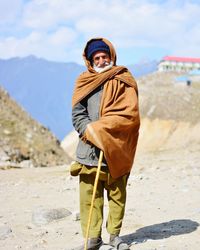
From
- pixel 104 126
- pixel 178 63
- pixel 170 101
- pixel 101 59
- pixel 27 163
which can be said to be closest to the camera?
pixel 104 126

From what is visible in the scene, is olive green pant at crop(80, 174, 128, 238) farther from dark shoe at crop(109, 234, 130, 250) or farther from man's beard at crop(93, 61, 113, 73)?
man's beard at crop(93, 61, 113, 73)

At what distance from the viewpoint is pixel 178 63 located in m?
80.8

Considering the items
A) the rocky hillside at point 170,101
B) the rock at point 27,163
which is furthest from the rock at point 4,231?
the rocky hillside at point 170,101

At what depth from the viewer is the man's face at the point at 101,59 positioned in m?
4.45

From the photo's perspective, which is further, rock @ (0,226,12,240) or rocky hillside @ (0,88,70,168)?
rocky hillside @ (0,88,70,168)

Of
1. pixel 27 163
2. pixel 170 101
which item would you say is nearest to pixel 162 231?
pixel 27 163

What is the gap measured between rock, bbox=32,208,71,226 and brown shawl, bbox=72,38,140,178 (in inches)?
86.7

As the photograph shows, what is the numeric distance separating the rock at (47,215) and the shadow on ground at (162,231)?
4.45 feet

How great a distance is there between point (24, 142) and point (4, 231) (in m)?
14.0

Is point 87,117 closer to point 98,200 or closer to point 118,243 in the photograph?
point 98,200

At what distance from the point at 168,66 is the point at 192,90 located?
93.3ft

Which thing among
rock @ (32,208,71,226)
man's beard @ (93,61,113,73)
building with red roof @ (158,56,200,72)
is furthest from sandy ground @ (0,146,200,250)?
building with red roof @ (158,56,200,72)

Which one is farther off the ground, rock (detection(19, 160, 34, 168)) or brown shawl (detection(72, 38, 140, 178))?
brown shawl (detection(72, 38, 140, 178))

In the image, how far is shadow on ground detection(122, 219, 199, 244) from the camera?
17.1 ft
